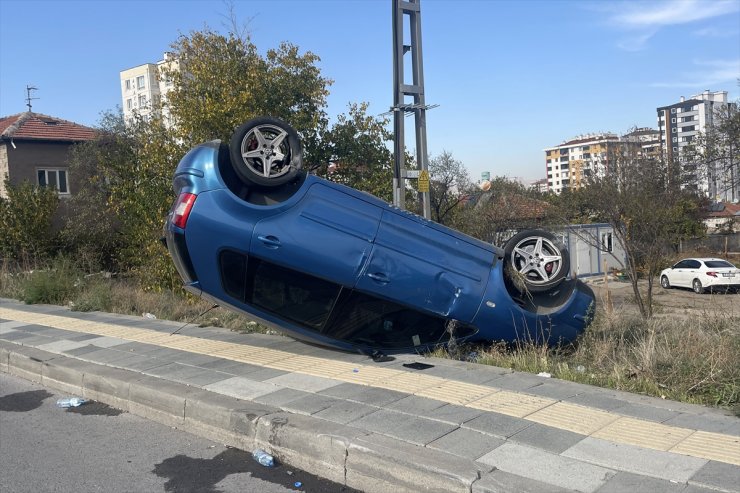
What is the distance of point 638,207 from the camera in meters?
15.1

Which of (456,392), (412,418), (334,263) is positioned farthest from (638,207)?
(412,418)

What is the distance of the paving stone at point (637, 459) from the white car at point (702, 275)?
1082 inches

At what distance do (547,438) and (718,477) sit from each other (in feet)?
3.62

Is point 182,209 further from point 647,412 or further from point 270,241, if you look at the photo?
point 647,412

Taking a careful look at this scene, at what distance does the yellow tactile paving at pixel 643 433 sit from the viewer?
4.45 meters

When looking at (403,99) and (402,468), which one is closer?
(402,468)

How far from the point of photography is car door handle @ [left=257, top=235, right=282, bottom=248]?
651 cm

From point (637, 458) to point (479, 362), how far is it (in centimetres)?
288

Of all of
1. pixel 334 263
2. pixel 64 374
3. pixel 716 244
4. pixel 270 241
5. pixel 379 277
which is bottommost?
pixel 716 244

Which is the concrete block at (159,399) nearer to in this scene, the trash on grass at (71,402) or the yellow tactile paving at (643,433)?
the trash on grass at (71,402)

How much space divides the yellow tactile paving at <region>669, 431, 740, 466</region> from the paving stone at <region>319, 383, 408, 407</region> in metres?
2.29

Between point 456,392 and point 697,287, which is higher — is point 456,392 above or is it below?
above

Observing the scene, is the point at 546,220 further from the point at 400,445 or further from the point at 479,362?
the point at 400,445

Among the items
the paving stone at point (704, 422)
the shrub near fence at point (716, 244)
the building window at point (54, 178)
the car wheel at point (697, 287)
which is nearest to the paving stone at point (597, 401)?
the paving stone at point (704, 422)
